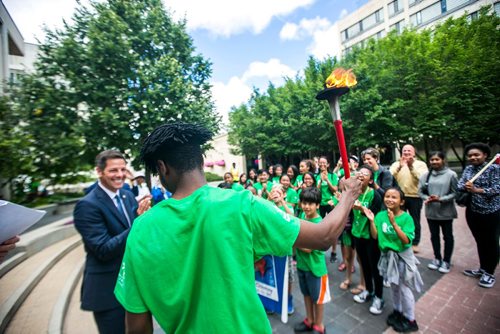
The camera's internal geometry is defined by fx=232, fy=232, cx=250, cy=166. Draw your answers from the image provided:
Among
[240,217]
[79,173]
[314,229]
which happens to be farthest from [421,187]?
[79,173]

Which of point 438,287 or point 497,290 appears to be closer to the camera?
point 497,290

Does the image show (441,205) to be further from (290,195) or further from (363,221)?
(290,195)

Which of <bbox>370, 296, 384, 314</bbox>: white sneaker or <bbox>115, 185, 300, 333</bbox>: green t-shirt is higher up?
<bbox>115, 185, 300, 333</bbox>: green t-shirt

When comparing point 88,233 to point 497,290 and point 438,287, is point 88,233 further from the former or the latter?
point 497,290

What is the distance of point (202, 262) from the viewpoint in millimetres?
1138

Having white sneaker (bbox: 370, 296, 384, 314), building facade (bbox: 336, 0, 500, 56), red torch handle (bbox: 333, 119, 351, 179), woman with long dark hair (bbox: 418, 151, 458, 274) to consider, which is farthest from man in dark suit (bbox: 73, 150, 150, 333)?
building facade (bbox: 336, 0, 500, 56)

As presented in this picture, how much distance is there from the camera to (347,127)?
15.2m

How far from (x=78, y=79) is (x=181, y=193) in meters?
10.0

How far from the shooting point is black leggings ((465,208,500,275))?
3.75 meters

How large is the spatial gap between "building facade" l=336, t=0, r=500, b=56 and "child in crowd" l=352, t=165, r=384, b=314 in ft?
78.1

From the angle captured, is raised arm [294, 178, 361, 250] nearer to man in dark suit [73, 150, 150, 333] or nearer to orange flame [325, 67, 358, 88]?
orange flame [325, 67, 358, 88]

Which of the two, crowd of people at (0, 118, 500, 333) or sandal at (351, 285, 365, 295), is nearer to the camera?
crowd of people at (0, 118, 500, 333)

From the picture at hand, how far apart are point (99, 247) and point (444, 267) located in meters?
5.57

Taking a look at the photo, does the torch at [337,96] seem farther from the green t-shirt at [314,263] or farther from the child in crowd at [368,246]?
the child in crowd at [368,246]
